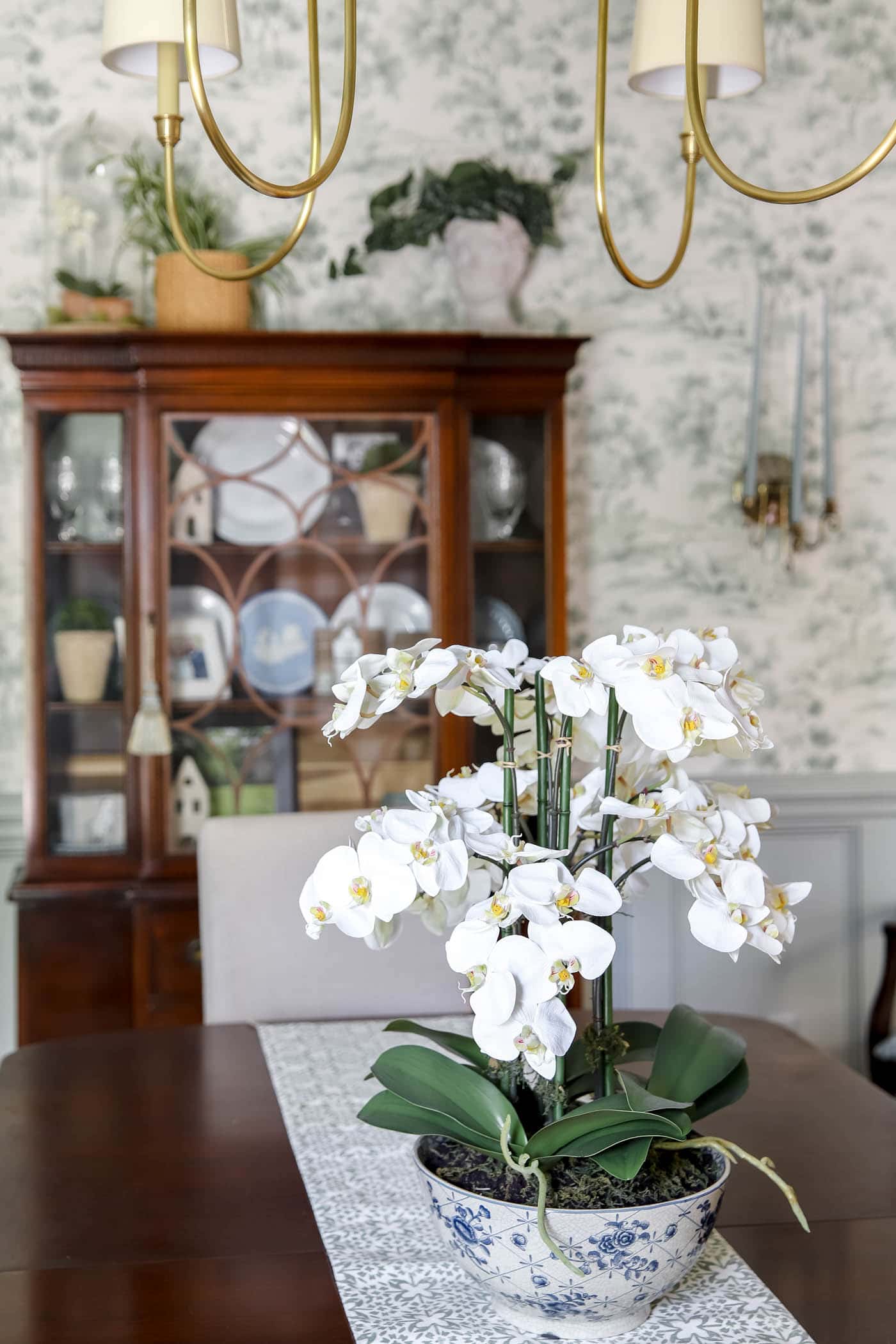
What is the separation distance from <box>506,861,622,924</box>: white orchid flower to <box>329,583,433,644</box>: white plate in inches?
68.0

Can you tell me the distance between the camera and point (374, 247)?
9.11 ft

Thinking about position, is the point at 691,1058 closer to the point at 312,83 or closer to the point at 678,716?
the point at 678,716

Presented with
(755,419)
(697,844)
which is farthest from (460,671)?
(755,419)

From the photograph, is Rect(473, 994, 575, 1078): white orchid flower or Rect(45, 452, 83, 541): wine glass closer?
Rect(473, 994, 575, 1078): white orchid flower

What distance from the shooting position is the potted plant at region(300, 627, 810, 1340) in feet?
2.77

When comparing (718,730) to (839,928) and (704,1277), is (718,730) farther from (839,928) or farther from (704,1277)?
(839,928)

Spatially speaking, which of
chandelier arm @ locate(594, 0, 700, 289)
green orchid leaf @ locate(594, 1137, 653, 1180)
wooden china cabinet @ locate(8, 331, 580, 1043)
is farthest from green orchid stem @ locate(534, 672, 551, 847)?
wooden china cabinet @ locate(8, 331, 580, 1043)

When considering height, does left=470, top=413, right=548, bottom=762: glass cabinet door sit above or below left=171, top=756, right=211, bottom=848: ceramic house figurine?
above

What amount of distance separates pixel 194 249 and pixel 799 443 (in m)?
1.35

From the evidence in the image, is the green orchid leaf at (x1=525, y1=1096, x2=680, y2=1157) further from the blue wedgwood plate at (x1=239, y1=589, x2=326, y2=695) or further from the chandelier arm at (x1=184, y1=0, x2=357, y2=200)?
the blue wedgwood plate at (x1=239, y1=589, x2=326, y2=695)

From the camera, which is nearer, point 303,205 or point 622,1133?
point 622,1133

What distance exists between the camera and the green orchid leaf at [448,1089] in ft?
3.08

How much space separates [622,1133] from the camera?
2.91 ft

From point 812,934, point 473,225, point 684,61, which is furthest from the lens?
point 812,934
